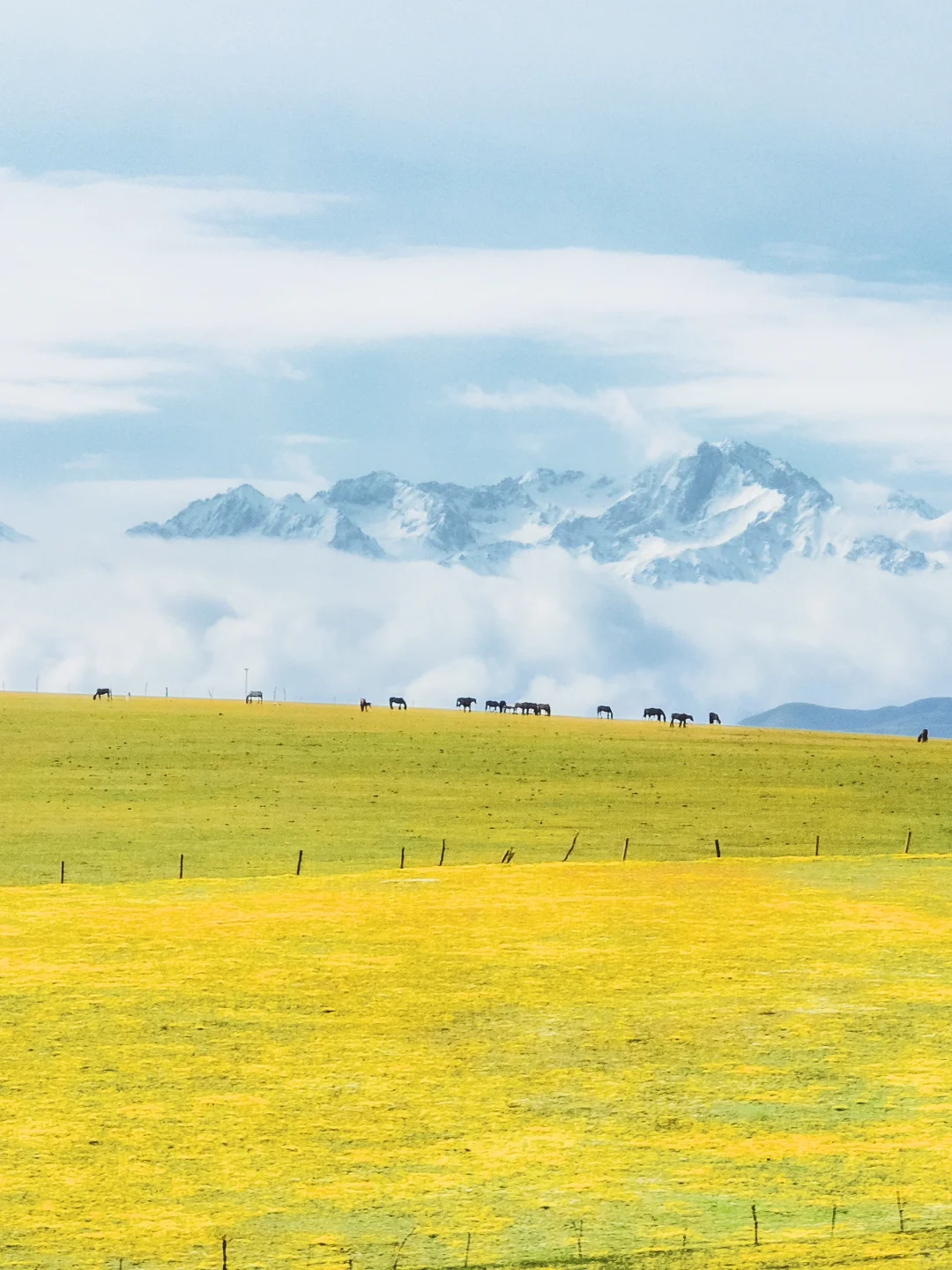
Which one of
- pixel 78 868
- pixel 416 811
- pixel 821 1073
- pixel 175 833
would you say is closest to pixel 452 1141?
pixel 821 1073

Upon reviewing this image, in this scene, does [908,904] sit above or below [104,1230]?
above

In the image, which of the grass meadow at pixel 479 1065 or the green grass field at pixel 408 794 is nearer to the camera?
the grass meadow at pixel 479 1065

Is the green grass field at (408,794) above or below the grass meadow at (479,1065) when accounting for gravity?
above

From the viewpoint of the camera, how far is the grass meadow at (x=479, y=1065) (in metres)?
19.0

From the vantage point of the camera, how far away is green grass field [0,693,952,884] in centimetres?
6719

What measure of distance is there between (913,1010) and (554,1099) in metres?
8.17

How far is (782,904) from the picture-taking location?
40844 mm

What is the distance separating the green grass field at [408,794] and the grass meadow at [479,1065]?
26.3 ft

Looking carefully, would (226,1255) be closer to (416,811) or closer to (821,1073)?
(821,1073)

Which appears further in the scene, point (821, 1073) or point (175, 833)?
point (175, 833)

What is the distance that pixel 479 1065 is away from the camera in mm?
26094

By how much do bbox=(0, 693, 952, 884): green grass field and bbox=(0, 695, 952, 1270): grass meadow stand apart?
26.3ft

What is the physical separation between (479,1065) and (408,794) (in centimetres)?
6260

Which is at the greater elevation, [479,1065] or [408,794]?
[408,794]
